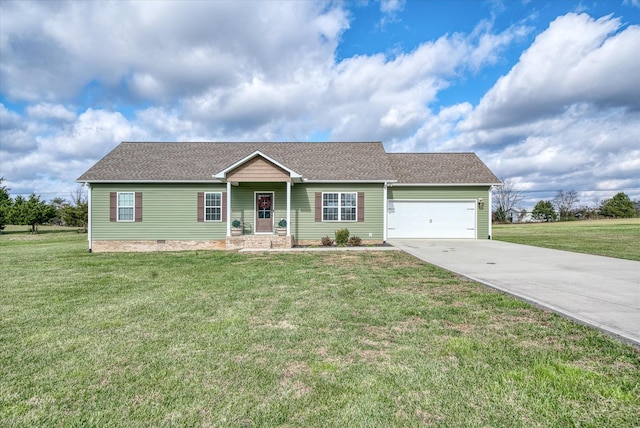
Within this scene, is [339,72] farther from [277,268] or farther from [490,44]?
[277,268]

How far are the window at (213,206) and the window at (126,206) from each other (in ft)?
11.7

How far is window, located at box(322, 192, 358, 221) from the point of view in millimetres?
15547

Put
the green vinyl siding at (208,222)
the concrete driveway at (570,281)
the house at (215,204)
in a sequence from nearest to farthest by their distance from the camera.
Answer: the concrete driveway at (570,281), the house at (215,204), the green vinyl siding at (208,222)

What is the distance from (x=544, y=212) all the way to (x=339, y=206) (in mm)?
34159

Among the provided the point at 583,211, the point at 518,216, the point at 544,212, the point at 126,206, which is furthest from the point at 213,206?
the point at 583,211

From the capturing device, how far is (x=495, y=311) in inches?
188

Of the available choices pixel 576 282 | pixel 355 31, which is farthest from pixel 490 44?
pixel 576 282

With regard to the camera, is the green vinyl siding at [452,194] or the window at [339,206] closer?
the window at [339,206]

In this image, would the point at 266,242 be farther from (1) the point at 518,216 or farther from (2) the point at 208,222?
(1) the point at 518,216

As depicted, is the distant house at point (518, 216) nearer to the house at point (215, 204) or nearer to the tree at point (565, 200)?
the tree at point (565, 200)

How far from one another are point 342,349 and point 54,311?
4.64 m

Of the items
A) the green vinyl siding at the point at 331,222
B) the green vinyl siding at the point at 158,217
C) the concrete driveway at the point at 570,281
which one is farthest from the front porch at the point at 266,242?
the concrete driveway at the point at 570,281

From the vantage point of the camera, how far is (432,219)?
1741 cm

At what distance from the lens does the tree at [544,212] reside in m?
37.7
